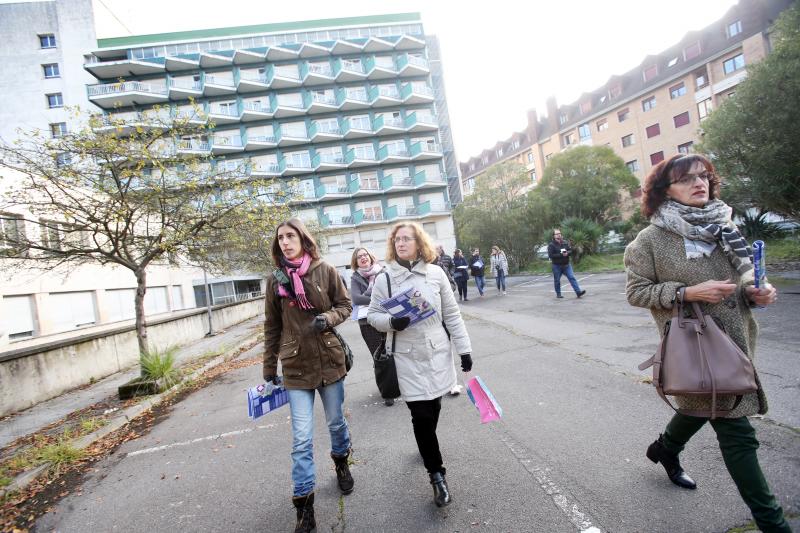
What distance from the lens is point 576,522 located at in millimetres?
2262

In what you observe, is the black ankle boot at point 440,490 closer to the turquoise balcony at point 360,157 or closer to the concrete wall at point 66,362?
the concrete wall at point 66,362

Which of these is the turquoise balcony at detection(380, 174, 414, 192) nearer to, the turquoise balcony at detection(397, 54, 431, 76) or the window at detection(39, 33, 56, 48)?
the turquoise balcony at detection(397, 54, 431, 76)

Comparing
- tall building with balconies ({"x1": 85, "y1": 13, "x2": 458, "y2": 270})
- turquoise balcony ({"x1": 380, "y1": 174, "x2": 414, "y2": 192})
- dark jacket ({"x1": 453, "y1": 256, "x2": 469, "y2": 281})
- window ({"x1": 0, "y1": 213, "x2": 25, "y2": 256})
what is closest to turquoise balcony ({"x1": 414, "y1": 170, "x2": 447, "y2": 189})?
tall building with balconies ({"x1": 85, "y1": 13, "x2": 458, "y2": 270})

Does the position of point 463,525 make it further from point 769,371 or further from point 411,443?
point 769,371

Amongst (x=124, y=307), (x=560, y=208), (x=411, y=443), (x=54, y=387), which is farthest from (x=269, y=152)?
(x=411, y=443)

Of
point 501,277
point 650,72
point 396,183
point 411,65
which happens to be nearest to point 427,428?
point 501,277

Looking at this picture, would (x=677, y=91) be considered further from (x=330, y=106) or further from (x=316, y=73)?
(x=316, y=73)

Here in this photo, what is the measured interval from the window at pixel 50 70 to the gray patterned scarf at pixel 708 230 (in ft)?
159

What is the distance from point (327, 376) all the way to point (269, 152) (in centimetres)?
4070

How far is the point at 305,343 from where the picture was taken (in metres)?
2.80

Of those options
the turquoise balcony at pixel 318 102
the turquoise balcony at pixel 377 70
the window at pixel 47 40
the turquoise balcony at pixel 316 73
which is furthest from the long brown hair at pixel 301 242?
the window at pixel 47 40

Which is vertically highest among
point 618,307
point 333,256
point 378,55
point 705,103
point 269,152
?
point 378,55

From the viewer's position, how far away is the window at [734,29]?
29.7m

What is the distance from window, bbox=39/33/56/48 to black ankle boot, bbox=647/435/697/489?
50071 mm
